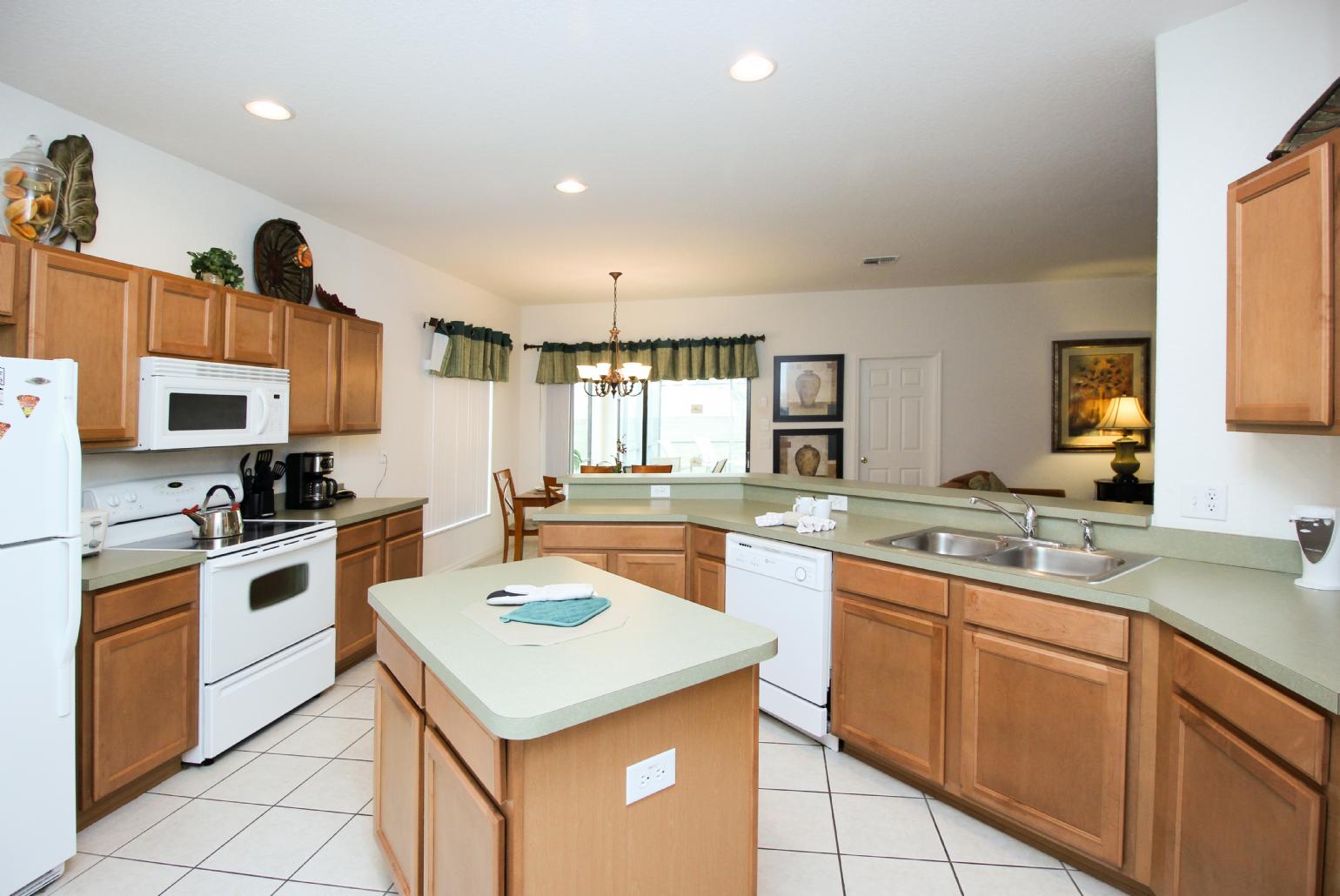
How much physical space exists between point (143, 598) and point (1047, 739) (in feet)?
9.70

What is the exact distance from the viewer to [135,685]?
7.00ft

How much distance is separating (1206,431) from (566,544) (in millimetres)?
2619

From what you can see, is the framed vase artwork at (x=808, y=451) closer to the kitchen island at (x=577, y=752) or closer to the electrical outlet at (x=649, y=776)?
the kitchen island at (x=577, y=752)

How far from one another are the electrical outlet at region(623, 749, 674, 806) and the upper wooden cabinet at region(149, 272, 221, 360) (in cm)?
260

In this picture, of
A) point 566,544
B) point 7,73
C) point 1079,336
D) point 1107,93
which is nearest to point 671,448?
point 566,544

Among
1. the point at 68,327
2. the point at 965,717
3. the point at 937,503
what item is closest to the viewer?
the point at 965,717

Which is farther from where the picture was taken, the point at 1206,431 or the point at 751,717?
the point at 1206,431

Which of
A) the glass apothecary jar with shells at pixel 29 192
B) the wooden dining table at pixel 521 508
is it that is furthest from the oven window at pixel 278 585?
the wooden dining table at pixel 521 508

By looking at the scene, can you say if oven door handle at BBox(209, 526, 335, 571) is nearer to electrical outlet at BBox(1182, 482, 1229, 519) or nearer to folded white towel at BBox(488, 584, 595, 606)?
folded white towel at BBox(488, 584, 595, 606)

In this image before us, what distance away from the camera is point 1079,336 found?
5418 millimetres

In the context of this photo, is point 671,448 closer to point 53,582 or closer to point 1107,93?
point 1107,93

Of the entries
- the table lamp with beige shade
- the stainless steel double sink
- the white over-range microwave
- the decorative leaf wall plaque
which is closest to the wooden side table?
the table lamp with beige shade

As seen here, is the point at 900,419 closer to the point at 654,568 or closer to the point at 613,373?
the point at 613,373

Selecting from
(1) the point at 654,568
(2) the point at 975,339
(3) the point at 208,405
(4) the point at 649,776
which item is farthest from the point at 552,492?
(4) the point at 649,776
